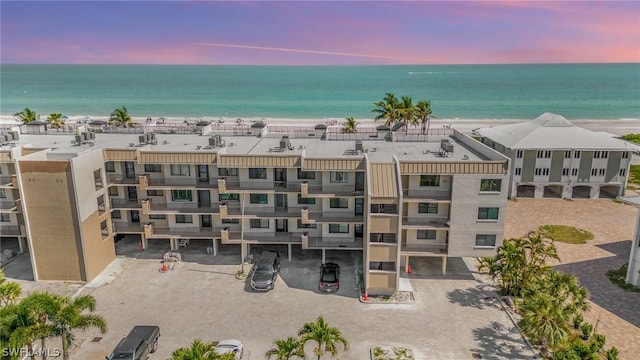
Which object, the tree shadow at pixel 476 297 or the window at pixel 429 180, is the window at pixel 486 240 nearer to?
the tree shadow at pixel 476 297

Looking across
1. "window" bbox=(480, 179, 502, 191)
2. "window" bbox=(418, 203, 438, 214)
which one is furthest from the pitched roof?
"window" bbox=(418, 203, 438, 214)

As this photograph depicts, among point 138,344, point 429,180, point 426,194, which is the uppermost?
point 429,180

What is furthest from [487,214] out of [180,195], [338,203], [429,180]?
[180,195]

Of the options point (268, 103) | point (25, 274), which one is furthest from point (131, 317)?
point (268, 103)

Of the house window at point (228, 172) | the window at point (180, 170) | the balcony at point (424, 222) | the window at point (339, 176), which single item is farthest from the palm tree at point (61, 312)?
the balcony at point (424, 222)

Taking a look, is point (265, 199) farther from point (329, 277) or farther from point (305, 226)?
point (329, 277)

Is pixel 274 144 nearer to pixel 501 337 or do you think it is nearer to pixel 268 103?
pixel 501 337
